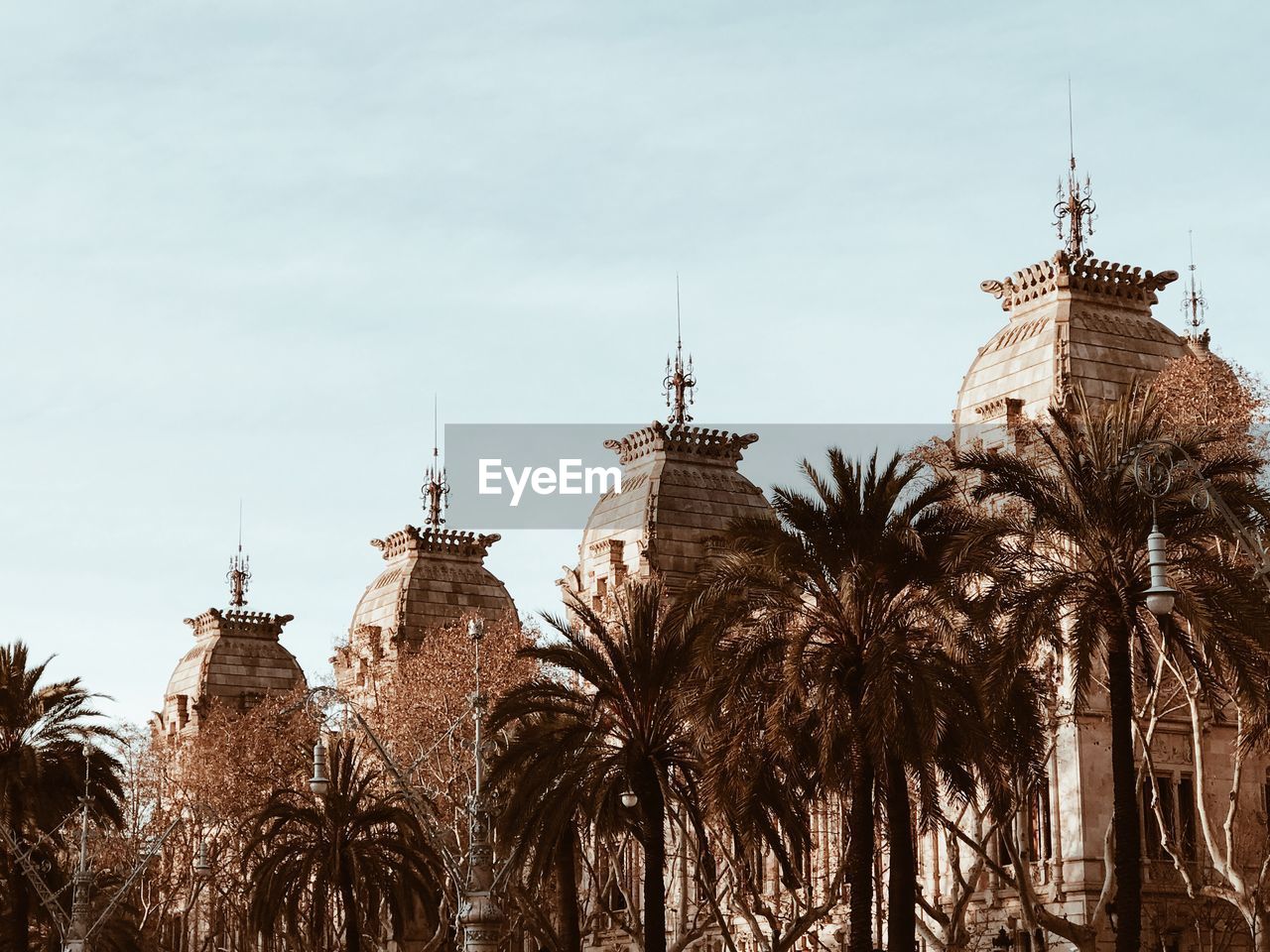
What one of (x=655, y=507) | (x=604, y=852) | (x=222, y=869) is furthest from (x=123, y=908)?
(x=655, y=507)

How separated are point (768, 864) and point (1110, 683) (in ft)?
97.6

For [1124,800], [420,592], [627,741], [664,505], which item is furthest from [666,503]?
[1124,800]

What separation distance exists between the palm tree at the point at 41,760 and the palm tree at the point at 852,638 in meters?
22.3

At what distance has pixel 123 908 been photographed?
66562mm

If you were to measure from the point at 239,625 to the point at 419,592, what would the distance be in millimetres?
19191

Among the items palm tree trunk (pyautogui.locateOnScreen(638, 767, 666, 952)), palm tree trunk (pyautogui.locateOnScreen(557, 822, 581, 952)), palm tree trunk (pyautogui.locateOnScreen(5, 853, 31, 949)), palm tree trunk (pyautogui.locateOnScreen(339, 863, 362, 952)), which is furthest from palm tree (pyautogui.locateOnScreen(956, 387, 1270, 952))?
palm tree trunk (pyautogui.locateOnScreen(5, 853, 31, 949))

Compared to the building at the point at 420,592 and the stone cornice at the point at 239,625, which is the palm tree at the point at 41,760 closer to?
the building at the point at 420,592

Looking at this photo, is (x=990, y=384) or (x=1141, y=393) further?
(x=990, y=384)

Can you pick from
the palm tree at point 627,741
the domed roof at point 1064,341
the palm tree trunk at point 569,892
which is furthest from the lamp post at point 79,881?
the domed roof at point 1064,341

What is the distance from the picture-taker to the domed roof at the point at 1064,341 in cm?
4866

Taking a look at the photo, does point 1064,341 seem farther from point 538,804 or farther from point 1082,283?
point 538,804

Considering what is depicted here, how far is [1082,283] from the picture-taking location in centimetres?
5025

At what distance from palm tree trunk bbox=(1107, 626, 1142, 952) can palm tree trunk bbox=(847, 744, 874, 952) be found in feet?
13.1

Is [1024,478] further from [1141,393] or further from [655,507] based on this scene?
[655,507]
